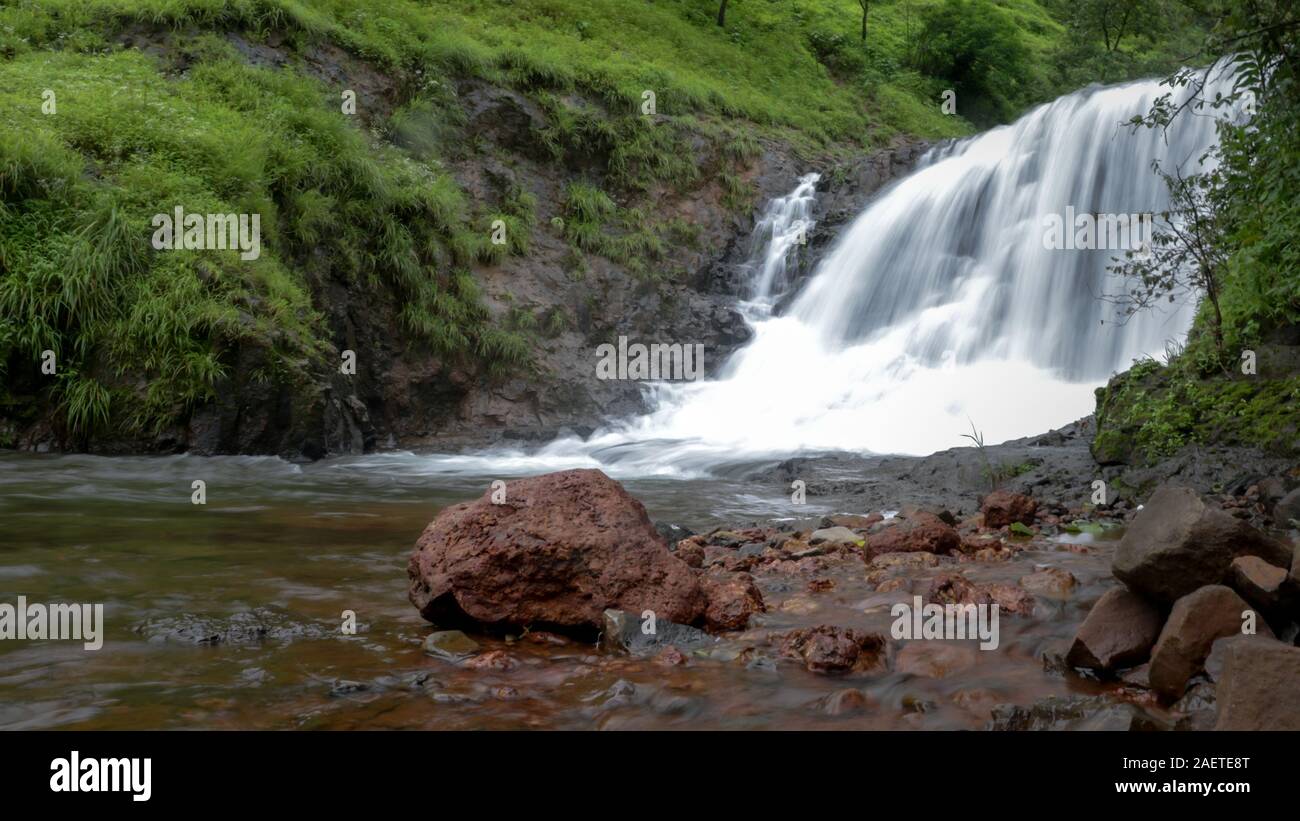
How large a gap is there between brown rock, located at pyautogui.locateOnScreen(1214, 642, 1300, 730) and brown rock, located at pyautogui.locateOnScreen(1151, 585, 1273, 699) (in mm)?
579

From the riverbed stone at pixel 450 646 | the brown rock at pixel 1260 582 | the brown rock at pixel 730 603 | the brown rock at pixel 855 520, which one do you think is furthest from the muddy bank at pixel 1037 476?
the riverbed stone at pixel 450 646

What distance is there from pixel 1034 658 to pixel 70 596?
478cm

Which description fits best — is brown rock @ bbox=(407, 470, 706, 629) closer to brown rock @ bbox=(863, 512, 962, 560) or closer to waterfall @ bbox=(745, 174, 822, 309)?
brown rock @ bbox=(863, 512, 962, 560)

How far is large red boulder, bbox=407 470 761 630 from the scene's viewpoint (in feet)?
14.7

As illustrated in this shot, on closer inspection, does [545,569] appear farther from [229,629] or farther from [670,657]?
[229,629]

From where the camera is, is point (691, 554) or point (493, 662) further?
point (691, 554)

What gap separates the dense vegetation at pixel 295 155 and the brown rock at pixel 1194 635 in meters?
6.33

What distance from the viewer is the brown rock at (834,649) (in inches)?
156

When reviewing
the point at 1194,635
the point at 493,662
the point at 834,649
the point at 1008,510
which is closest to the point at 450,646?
the point at 493,662

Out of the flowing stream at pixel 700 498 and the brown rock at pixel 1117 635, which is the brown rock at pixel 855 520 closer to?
the flowing stream at pixel 700 498

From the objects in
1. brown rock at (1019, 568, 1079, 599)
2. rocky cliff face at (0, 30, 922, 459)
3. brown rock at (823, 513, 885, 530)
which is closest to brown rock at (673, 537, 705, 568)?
brown rock at (823, 513, 885, 530)

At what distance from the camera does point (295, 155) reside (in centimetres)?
1377

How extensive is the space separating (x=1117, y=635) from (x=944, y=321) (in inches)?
490
